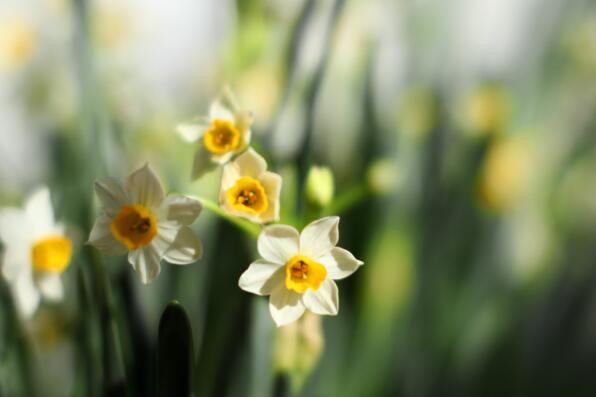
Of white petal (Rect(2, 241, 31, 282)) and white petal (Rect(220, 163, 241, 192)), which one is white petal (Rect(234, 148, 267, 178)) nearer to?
white petal (Rect(220, 163, 241, 192))

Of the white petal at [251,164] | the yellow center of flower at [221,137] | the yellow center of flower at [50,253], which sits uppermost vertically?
the yellow center of flower at [221,137]

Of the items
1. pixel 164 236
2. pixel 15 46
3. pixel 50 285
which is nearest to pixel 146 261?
pixel 164 236

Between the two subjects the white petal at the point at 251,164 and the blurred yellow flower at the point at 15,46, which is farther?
the blurred yellow flower at the point at 15,46

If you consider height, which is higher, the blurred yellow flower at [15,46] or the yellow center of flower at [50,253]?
the blurred yellow flower at [15,46]

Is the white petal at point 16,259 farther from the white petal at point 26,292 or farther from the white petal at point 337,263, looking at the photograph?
the white petal at point 337,263

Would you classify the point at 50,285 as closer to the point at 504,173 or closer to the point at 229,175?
the point at 229,175

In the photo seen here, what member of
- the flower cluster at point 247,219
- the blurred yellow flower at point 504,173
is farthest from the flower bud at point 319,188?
the blurred yellow flower at point 504,173
